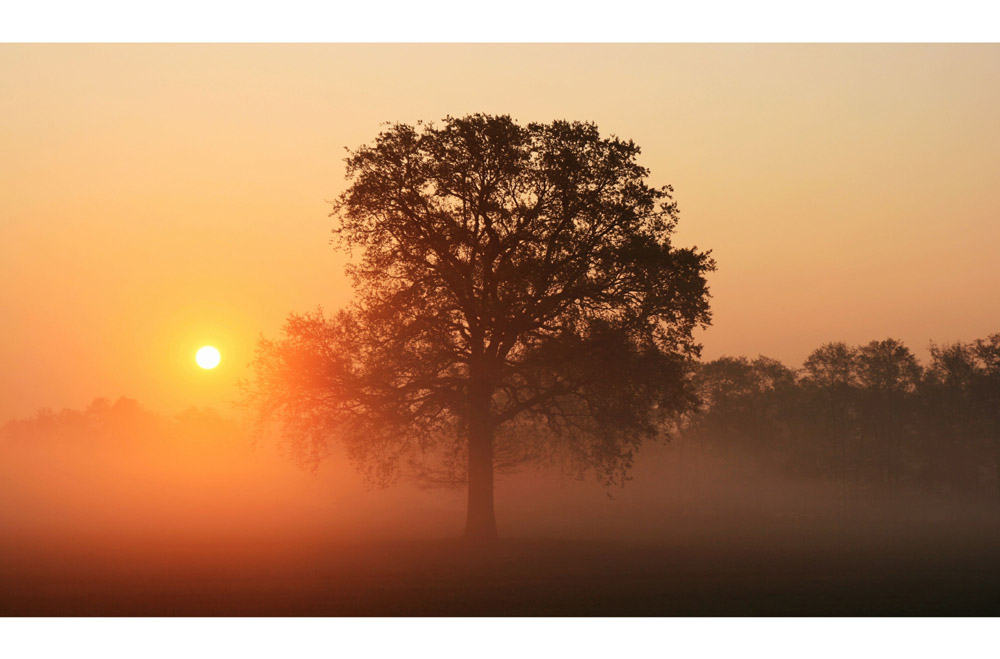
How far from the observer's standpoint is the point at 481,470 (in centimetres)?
3425

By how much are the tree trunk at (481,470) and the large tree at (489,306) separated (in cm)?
6

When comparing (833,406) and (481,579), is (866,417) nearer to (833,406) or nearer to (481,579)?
(833,406)

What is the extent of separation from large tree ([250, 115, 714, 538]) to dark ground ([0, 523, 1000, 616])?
184 inches

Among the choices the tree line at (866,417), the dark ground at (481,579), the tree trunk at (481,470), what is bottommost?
the dark ground at (481,579)

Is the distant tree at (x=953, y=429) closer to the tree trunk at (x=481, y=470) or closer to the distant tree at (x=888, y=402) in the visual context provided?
the distant tree at (x=888, y=402)

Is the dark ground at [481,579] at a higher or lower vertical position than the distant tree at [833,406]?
lower

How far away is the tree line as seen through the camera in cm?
8244

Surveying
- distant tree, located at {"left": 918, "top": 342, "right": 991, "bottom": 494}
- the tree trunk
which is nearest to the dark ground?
the tree trunk

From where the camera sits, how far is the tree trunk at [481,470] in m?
34.0

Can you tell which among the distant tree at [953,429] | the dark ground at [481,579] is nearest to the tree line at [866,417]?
the distant tree at [953,429]

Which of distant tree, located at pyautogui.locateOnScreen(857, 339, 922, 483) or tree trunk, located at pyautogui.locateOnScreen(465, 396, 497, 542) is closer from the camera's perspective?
tree trunk, located at pyautogui.locateOnScreen(465, 396, 497, 542)

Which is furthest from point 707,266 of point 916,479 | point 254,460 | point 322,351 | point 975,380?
point 254,460

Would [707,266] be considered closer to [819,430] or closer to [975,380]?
[975,380]

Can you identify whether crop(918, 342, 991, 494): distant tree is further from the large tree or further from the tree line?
the large tree
